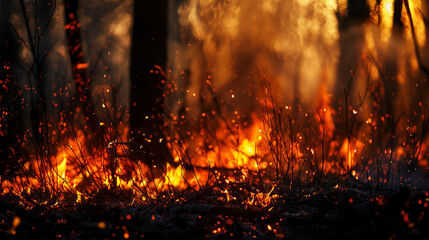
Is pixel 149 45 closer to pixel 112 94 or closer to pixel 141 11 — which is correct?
pixel 141 11

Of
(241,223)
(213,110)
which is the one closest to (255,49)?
(213,110)

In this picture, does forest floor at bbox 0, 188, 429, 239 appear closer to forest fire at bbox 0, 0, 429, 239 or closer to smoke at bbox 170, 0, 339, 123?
forest fire at bbox 0, 0, 429, 239

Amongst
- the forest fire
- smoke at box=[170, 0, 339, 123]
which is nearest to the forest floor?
the forest fire

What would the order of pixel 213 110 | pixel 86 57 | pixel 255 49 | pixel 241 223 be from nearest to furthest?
1. pixel 241 223
2. pixel 86 57
3. pixel 213 110
4. pixel 255 49

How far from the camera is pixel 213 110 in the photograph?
7676mm

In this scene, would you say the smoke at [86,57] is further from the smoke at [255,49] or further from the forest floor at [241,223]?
the forest floor at [241,223]

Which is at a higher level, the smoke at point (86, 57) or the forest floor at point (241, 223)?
the smoke at point (86, 57)

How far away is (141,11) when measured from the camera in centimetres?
609

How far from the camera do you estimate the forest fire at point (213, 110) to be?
419cm

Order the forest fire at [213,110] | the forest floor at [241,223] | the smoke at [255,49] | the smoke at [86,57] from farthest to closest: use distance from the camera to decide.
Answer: the smoke at [255,49] < the smoke at [86,57] < the forest fire at [213,110] < the forest floor at [241,223]

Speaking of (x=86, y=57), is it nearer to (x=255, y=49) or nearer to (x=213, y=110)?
(x=213, y=110)

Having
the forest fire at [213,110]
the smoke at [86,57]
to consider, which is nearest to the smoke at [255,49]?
the forest fire at [213,110]

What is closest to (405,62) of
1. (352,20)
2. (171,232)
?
(352,20)

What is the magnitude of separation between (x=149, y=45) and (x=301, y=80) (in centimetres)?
444
